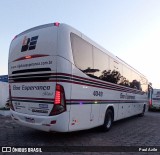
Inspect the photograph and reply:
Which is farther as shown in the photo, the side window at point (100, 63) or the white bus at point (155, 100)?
the white bus at point (155, 100)

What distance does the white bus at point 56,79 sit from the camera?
705cm

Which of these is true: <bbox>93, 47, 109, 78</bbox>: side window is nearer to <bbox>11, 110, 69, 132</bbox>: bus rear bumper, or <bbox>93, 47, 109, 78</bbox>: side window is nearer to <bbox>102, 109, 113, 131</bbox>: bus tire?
<bbox>102, 109, 113, 131</bbox>: bus tire

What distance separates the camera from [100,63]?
946cm

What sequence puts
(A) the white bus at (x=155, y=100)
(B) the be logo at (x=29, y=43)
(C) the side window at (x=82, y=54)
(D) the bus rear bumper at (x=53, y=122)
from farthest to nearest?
(A) the white bus at (x=155, y=100) → (B) the be logo at (x=29, y=43) → (C) the side window at (x=82, y=54) → (D) the bus rear bumper at (x=53, y=122)

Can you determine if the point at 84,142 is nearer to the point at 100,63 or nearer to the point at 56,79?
the point at 56,79

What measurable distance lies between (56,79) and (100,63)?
2.93 meters

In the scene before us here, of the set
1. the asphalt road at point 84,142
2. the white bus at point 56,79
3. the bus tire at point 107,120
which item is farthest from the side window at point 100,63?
the asphalt road at point 84,142

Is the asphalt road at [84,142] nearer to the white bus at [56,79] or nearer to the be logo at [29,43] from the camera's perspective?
the white bus at [56,79]

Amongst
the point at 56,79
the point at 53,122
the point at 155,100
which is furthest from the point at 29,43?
the point at 155,100

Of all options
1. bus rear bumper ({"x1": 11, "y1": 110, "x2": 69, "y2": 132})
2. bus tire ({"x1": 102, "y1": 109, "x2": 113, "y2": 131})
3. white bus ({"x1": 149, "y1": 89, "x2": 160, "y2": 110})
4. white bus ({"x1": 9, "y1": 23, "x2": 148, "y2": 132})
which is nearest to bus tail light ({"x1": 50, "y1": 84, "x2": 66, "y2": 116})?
white bus ({"x1": 9, "y1": 23, "x2": 148, "y2": 132})

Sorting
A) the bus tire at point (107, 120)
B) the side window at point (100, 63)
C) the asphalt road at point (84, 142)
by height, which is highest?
the side window at point (100, 63)

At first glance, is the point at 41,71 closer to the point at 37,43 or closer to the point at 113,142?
the point at 37,43

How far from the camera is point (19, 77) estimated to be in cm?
811

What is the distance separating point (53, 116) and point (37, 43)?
2410 mm
